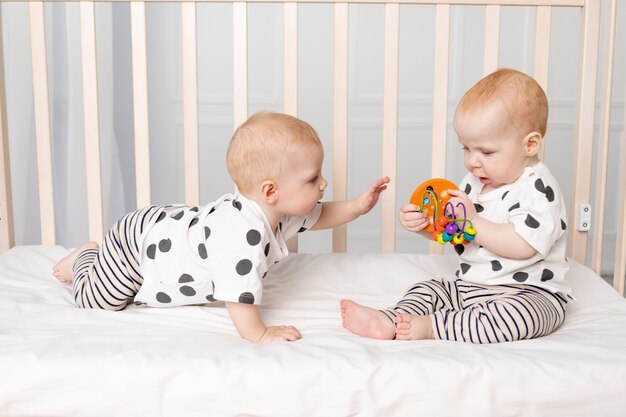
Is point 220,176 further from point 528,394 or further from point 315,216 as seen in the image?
point 528,394

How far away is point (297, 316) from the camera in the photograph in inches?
49.2

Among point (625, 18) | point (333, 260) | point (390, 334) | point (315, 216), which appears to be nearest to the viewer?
point (390, 334)

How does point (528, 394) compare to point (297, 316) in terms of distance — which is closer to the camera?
point (528, 394)

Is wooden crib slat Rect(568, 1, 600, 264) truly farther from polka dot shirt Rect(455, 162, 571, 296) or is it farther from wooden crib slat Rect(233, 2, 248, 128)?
wooden crib slat Rect(233, 2, 248, 128)

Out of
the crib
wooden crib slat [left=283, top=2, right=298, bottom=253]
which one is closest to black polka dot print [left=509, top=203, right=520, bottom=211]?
the crib

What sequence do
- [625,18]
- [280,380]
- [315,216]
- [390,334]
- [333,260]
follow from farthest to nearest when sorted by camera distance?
[625,18] < [333,260] < [315,216] < [390,334] < [280,380]

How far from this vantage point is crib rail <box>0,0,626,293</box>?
1536mm

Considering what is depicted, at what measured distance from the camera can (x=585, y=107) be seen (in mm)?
1544

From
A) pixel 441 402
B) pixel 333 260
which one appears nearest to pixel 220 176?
pixel 333 260

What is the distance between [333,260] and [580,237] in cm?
54

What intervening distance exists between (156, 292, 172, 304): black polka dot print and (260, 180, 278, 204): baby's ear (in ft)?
0.80

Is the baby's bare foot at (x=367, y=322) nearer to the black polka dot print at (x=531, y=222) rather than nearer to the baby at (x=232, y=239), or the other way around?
the baby at (x=232, y=239)

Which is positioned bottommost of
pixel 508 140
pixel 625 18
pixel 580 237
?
pixel 580 237

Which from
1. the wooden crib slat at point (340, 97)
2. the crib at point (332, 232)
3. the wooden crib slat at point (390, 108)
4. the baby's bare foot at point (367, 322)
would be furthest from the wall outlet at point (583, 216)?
the baby's bare foot at point (367, 322)
